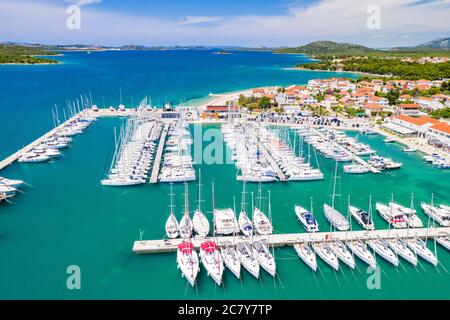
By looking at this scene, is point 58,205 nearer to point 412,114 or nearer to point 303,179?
point 303,179

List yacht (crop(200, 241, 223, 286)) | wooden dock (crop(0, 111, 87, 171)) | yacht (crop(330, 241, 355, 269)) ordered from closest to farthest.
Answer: yacht (crop(200, 241, 223, 286)) → yacht (crop(330, 241, 355, 269)) → wooden dock (crop(0, 111, 87, 171))

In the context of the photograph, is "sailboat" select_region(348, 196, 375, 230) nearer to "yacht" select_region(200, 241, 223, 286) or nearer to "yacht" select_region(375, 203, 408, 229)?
"yacht" select_region(375, 203, 408, 229)

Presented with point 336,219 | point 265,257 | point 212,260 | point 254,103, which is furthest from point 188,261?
point 254,103

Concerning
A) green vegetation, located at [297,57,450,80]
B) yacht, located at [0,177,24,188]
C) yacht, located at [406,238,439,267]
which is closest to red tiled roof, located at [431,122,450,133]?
yacht, located at [406,238,439,267]

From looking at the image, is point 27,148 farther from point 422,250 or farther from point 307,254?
point 422,250
